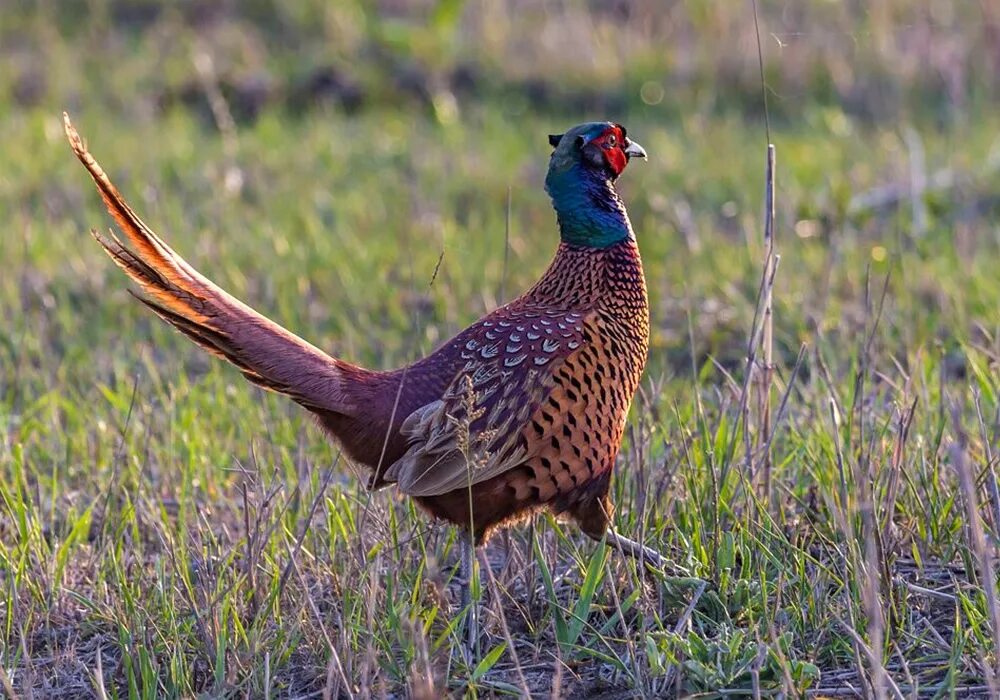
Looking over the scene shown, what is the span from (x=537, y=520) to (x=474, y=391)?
0.52 meters

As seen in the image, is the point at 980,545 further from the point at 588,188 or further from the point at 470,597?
the point at 588,188

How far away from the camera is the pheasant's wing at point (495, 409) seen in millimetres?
2877

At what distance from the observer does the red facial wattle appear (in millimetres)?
3158

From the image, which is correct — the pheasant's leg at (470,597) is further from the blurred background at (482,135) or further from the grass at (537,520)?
the blurred background at (482,135)

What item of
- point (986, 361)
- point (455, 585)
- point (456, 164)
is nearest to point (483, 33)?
point (456, 164)

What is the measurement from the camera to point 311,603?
105 inches

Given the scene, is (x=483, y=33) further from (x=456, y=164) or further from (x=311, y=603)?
(x=311, y=603)

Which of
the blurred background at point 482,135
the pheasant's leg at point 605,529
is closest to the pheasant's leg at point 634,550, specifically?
the pheasant's leg at point 605,529

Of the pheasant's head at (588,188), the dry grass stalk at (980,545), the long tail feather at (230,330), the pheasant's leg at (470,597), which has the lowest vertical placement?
the pheasant's leg at (470,597)

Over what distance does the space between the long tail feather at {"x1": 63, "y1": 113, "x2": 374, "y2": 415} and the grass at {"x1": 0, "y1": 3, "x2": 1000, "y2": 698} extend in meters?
0.19

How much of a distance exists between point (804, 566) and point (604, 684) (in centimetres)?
50

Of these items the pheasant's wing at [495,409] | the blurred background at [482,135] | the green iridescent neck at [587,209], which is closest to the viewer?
the pheasant's wing at [495,409]

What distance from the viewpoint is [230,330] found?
292 centimetres

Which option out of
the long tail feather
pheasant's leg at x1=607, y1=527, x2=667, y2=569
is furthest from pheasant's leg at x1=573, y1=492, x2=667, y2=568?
the long tail feather
